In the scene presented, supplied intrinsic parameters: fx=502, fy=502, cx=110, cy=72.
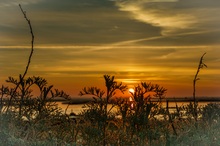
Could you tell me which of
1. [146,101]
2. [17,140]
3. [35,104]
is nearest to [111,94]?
[146,101]

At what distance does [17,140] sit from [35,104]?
108 centimetres

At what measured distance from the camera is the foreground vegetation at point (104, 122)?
30.4ft

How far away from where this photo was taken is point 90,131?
10062mm

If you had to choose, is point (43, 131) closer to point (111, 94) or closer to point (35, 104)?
point (35, 104)

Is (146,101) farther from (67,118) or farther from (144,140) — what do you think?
(67,118)

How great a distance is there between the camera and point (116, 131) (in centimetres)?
1020

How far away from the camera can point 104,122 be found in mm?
10047

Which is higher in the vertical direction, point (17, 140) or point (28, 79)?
point (28, 79)

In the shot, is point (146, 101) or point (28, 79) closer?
point (28, 79)

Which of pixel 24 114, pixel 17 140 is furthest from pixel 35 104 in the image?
pixel 17 140

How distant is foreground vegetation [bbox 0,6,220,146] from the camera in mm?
9258

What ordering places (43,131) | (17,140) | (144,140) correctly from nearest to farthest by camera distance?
(17,140), (43,131), (144,140)

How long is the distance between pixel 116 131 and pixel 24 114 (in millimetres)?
1950

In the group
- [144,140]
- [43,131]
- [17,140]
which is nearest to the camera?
[17,140]
